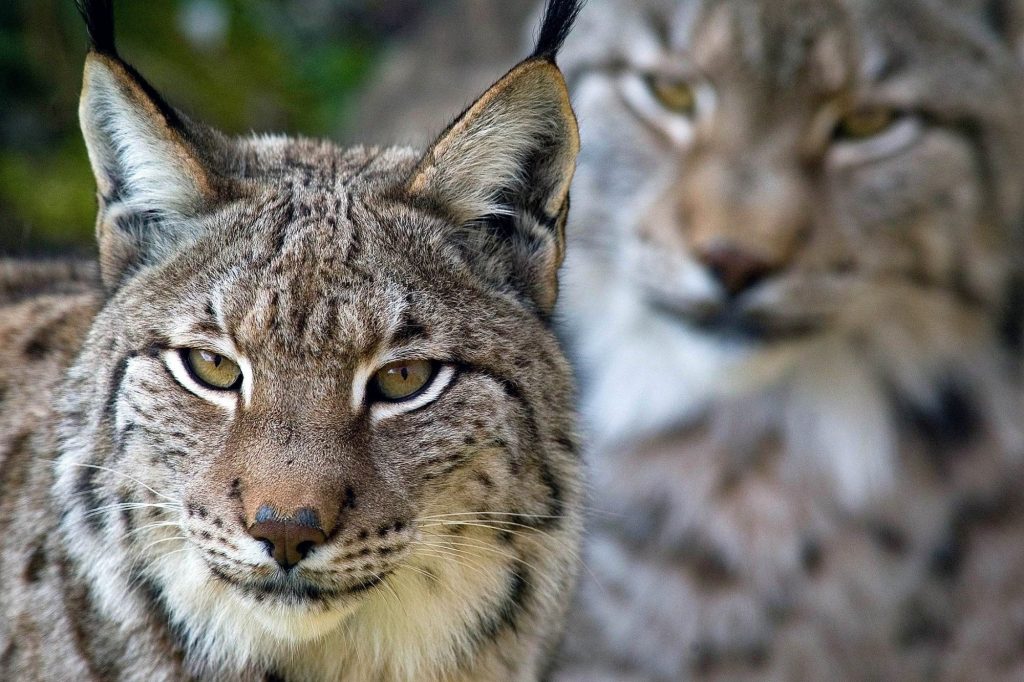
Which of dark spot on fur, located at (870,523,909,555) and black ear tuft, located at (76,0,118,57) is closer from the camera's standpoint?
black ear tuft, located at (76,0,118,57)

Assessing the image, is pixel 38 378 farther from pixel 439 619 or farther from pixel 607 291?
pixel 607 291

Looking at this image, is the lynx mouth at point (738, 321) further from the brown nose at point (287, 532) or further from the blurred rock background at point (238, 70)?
the blurred rock background at point (238, 70)

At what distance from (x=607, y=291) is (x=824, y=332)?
2.42ft

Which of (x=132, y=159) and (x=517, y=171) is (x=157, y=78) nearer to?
(x=132, y=159)

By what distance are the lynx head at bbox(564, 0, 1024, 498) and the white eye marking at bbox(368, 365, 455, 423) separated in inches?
52.0

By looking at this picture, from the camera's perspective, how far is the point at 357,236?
8.88ft

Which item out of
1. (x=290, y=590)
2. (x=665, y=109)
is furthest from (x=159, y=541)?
(x=665, y=109)

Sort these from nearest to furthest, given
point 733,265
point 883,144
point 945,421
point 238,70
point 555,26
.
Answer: point 555,26, point 733,265, point 883,144, point 945,421, point 238,70

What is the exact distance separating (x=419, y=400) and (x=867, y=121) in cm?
203

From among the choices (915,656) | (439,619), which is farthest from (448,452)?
(915,656)

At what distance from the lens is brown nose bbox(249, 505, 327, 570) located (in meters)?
2.35

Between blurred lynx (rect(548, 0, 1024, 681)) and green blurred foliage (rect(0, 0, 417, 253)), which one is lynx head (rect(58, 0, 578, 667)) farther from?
green blurred foliage (rect(0, 0, 417, 253))

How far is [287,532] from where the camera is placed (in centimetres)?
236

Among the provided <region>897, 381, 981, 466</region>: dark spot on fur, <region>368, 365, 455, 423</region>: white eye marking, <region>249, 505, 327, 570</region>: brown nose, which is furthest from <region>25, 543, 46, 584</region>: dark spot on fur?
<region>897, 381, 981, 466</region>: dark spot on fur
